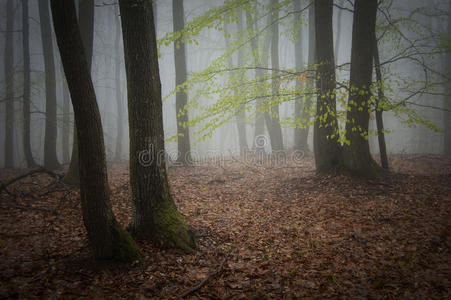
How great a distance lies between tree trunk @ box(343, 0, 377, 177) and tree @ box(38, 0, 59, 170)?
1381cm

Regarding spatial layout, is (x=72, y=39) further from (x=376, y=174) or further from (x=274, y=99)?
(x=376, y=174)

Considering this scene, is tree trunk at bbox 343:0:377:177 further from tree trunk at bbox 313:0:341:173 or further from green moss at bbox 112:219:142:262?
green moss at bbox 112:219:142:262

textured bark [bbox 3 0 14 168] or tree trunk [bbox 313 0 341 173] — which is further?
textured bark [bbox 3 0 14 168]

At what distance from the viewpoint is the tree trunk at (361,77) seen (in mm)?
7701

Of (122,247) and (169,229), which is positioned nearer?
(122,247)

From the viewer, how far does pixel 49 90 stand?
13.0 metres

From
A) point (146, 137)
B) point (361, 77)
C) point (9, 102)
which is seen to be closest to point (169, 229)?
point (146, 137)

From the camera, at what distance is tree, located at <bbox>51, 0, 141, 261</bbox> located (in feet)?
11.3

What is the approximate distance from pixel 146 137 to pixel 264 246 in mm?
3228

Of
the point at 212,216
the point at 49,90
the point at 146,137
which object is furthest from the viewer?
the point at 49,90

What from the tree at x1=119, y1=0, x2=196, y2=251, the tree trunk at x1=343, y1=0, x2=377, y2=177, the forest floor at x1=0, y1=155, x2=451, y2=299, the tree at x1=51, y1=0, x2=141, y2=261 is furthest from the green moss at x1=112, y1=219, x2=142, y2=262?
the tree trunk at x1=343, y1=0, x2=377, y2=177

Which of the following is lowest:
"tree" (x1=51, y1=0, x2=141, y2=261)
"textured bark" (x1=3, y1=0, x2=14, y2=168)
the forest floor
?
the forest floor

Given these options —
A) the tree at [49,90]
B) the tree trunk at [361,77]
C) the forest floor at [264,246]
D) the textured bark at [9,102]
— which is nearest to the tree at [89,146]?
the forest floor at [264,246]

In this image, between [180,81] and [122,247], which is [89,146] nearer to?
[122,247]
